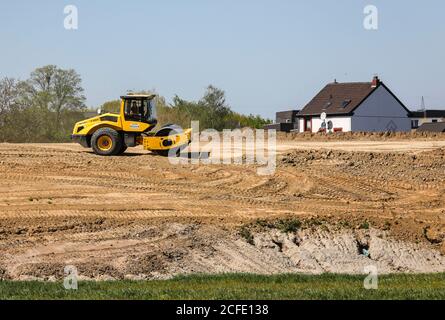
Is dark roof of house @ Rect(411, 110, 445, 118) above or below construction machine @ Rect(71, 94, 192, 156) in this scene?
above

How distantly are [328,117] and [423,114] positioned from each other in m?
29.5

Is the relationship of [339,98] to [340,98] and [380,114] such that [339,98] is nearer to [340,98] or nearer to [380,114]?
[340,98]

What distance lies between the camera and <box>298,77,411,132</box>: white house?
2926 inches

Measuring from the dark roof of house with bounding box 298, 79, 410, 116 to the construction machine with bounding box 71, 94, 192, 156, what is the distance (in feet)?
147

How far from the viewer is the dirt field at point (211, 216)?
63.5ft

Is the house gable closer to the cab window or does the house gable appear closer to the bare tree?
the bare tree

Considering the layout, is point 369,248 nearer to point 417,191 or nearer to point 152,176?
point 417,191

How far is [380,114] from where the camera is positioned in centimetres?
7619

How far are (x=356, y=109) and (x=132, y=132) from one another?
151 feet

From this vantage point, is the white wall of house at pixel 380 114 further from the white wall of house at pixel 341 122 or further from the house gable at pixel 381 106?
the white wall of house at pixel 341 122

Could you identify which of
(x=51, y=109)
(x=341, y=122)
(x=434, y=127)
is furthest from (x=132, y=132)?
(x=434, y=127)

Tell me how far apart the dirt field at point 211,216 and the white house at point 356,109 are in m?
43.4

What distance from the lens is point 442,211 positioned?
2503 centimetres

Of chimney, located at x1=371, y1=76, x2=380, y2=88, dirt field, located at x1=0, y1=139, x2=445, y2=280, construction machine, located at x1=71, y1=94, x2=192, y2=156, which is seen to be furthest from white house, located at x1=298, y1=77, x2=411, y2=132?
dirt field, located at x1=0, y1=139, x2=445, y2=280
